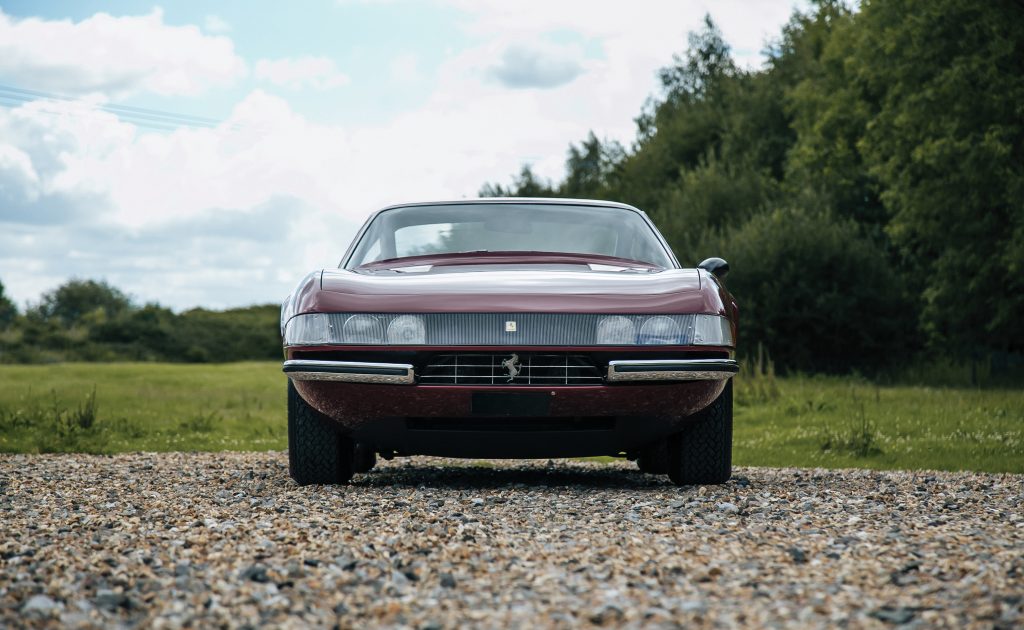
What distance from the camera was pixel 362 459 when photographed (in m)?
6.74

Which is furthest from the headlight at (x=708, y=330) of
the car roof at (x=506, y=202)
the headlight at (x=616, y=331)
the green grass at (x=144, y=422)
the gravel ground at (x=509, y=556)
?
the green grass at (x=144, y=422)

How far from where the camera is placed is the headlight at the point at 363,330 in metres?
5.29

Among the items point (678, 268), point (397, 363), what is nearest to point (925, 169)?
point (678, 268)

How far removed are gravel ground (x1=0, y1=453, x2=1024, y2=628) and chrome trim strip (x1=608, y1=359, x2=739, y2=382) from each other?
1.88ft

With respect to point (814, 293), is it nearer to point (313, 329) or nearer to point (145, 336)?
point (313, 329)

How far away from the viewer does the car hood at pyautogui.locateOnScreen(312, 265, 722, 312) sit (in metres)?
5.26

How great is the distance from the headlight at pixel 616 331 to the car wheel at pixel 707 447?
0.79m

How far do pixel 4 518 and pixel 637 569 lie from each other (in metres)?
2.89

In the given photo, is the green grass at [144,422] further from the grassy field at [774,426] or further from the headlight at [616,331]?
the headlight at [616,331]

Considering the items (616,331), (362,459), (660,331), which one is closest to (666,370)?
(660,331)

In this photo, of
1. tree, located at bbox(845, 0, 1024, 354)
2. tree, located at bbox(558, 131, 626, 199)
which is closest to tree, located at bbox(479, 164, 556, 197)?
tree, located at bbox(558, 131, 626, 199)

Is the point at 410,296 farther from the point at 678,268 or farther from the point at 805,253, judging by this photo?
the point at 805,253

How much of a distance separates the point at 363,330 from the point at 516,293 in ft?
2.44

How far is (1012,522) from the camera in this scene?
4652 mm
